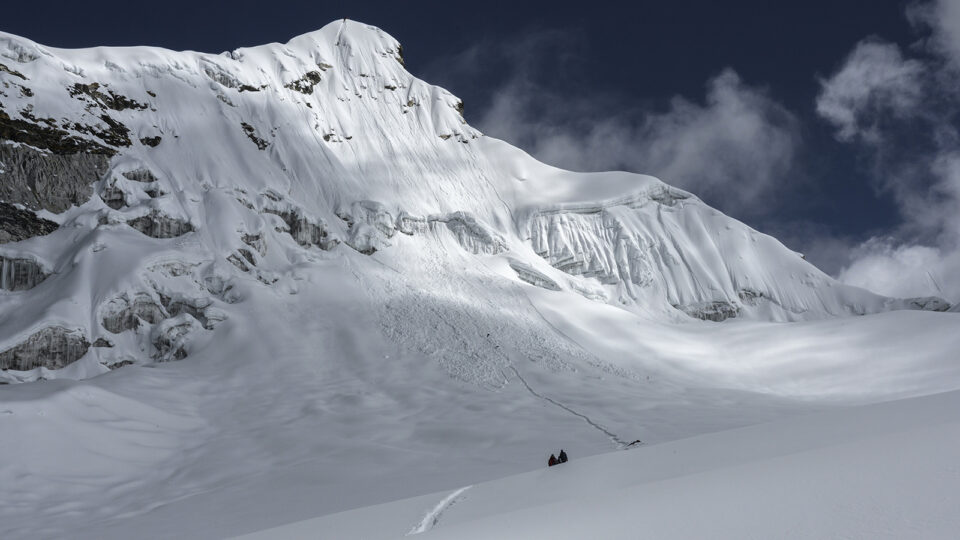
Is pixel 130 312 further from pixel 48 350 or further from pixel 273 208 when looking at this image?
pixel 273 208

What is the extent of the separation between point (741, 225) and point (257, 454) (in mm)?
84429

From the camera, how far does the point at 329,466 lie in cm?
2653

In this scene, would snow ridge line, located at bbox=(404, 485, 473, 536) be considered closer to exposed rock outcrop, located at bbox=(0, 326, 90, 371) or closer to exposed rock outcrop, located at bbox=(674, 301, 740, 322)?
exposed rock outcrop, located at bbox=(0, 326, 90, 371)

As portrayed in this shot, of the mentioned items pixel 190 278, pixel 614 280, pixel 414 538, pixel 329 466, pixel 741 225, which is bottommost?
pixel 414 538

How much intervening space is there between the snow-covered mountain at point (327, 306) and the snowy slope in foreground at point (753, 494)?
9.21m

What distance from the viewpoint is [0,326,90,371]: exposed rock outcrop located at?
41750mm

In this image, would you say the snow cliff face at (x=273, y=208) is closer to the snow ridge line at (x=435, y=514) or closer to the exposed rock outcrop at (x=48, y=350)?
the exposed rock outcrop at (x=48, y=350)

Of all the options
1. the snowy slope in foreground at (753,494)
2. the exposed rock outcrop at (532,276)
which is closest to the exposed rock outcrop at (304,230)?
the exposed rock outcrop at (532,276)

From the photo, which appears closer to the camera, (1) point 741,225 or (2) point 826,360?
(2) point 826,360

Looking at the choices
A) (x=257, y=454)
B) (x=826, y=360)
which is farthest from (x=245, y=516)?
(x=826, y=360)

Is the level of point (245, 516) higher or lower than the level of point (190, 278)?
lower

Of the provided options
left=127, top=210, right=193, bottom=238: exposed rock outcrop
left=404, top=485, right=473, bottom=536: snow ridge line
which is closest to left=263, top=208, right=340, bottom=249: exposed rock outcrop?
left=127, top=210, right=193, bottom=238: exposed rock outcrop

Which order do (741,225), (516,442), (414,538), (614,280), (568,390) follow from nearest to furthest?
(414,538)
(516,442)
(568,390)
(614,280)
(741,225)

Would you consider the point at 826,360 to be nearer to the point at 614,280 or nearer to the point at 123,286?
the point at 614,280
